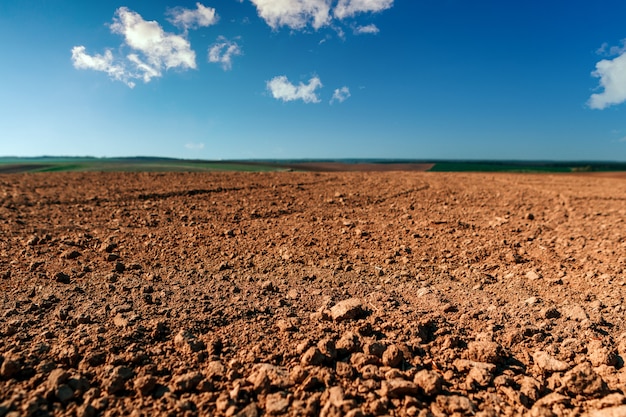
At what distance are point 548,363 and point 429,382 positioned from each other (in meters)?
0.85

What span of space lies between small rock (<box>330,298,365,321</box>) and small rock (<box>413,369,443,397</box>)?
0.74 m

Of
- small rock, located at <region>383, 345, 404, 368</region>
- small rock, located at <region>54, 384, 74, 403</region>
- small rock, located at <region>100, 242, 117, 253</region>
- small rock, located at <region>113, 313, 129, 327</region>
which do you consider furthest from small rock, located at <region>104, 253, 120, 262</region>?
small rock, located at <region>383, 345, 404, 368</region>

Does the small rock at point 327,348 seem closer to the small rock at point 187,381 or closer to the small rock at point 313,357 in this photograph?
the small rock at point 313,357

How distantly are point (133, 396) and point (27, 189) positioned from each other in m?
10.7

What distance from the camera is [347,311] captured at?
283cm

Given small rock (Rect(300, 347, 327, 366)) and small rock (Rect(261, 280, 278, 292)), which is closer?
small rock (Rect(300, 347, 327, 366))

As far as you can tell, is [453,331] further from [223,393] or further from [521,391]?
[223,393]

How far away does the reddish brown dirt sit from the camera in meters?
2.00

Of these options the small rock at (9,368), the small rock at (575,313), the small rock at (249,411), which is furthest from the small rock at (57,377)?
the small rock at (575,313)


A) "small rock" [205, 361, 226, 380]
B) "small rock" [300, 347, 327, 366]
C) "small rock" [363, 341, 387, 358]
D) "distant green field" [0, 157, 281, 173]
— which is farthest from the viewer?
"distant green field" [0, 157, 281, 173]

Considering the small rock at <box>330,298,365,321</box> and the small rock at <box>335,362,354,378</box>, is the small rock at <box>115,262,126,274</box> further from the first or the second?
the small rock at <box>335,362,354,378</box>

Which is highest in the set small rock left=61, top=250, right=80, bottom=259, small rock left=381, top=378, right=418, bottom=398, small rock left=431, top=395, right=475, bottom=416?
small rock left=61, top=250, right=80, bottom=259

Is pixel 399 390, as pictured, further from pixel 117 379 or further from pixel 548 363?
pixel 117 379

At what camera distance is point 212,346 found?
2.39m
